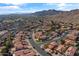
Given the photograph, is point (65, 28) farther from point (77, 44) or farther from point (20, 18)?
point (20, 18)

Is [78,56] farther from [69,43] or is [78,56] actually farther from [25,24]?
[25,24]

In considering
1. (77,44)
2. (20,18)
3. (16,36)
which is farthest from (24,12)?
(77,44)

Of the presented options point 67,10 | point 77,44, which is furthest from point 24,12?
point 77,44

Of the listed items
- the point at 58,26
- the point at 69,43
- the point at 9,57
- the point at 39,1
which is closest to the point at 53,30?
the point at 58,26

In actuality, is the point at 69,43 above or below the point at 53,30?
below

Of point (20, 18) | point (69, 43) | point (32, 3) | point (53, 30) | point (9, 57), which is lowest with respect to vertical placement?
point (9, 57)

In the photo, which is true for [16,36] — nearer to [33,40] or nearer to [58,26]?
[33,40]

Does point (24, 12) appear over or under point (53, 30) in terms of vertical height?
over
